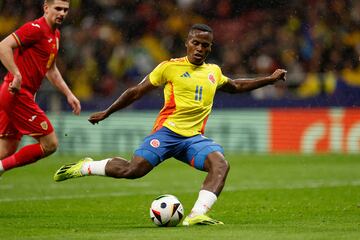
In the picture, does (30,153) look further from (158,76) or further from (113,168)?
(158,76)

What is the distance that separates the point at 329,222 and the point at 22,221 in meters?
3.17

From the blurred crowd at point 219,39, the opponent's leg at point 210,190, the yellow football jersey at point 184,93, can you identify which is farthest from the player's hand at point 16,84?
the blurred crowd at point 219,39

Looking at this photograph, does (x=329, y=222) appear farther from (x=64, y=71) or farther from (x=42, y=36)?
(x=64, y=71)

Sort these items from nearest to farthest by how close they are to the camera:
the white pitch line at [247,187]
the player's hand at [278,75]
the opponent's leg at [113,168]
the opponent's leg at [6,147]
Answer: the opponent's leg at [113,168] < the player's hand at [278,75] < the opponent's leg at [6,147] < the white pitch line at [247,187]

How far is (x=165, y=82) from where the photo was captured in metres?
9.58

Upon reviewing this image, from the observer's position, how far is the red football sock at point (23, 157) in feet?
35.2

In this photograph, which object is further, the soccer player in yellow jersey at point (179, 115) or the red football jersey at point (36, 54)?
the red football jersey at point (36, 54)

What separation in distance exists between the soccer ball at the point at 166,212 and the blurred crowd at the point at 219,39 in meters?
13.1

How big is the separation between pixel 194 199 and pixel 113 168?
11.2 ft

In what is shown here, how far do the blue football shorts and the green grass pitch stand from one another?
695 mm

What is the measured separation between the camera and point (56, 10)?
1054cm

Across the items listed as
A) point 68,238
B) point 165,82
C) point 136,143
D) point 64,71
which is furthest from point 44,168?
point 68,238

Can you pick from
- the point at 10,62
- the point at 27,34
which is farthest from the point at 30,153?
the point at 27,34

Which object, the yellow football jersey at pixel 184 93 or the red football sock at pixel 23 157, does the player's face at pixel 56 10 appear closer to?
the red football sock at pixel 23 157
